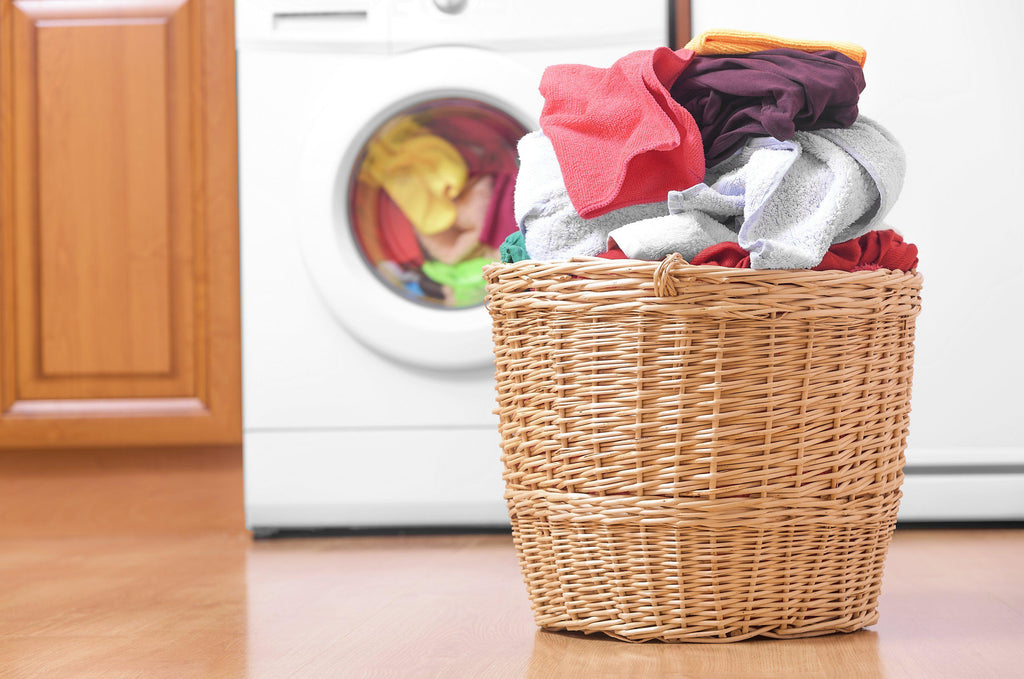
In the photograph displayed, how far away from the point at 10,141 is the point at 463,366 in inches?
28.9

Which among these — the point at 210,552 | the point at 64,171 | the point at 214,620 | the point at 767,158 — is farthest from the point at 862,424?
the point at 64,171

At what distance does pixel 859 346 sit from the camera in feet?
2.43

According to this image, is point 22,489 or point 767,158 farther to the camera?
point 22,489

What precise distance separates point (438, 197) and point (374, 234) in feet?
0.32

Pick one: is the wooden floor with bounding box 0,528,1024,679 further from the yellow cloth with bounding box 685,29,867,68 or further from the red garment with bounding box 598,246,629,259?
the yellow cloth with bounding box 685,29,867,68

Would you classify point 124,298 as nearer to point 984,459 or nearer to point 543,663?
point 543,663

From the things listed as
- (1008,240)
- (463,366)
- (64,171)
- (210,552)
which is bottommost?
(210,552)

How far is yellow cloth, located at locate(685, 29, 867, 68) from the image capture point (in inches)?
31.4

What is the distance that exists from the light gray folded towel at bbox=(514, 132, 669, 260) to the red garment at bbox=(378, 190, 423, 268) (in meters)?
0.50

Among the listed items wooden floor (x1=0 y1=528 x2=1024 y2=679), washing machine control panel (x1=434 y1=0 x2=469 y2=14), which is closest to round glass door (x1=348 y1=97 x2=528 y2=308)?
Result: washing machine control panel (x1=434 y1=0 x2=469 y2=14)

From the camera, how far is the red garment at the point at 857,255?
0.73m

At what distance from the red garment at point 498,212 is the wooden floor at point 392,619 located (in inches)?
15.7

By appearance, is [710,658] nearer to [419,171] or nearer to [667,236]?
[667,236]

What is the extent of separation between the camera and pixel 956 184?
1.29 meters
